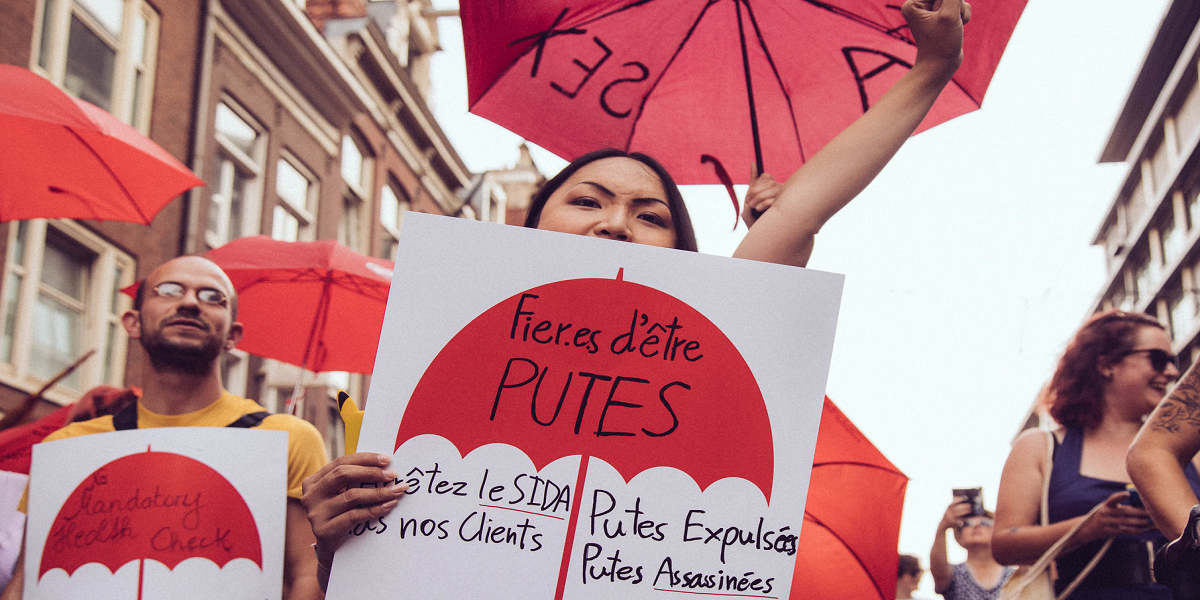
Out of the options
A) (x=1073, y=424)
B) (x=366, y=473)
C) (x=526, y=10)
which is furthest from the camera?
(x=1073, y=424)

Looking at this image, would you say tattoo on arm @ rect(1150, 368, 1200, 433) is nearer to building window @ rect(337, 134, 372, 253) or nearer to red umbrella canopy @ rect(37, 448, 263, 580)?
red umbrella canopy @ rect(37, 448, 263, 580)

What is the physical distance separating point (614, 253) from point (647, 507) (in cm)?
38

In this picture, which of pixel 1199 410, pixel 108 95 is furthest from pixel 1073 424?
pixel 108 95

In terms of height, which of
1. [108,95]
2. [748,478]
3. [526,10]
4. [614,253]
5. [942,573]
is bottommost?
[942,573]

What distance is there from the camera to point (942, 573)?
5426 millimetres

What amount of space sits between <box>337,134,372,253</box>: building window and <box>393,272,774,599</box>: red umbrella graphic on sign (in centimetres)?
1739

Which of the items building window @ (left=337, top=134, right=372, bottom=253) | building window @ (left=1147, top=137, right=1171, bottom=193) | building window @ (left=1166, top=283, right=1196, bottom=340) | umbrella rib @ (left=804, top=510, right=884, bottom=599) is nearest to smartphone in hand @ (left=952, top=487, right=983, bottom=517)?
umbrella rib @ (left=804, top=510, right=884, bottom=599)

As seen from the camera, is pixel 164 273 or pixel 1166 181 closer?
pixel 164 273

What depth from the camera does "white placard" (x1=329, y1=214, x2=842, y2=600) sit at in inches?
59.1

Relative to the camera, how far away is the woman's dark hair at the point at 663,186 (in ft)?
6.82

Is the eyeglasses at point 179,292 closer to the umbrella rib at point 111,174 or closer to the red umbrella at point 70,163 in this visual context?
the red umbrella at point 70,163

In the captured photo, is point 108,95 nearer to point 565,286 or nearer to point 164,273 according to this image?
point 164,273

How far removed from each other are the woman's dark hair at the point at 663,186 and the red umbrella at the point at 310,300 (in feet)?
10.5

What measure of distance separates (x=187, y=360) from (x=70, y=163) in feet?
5.90
